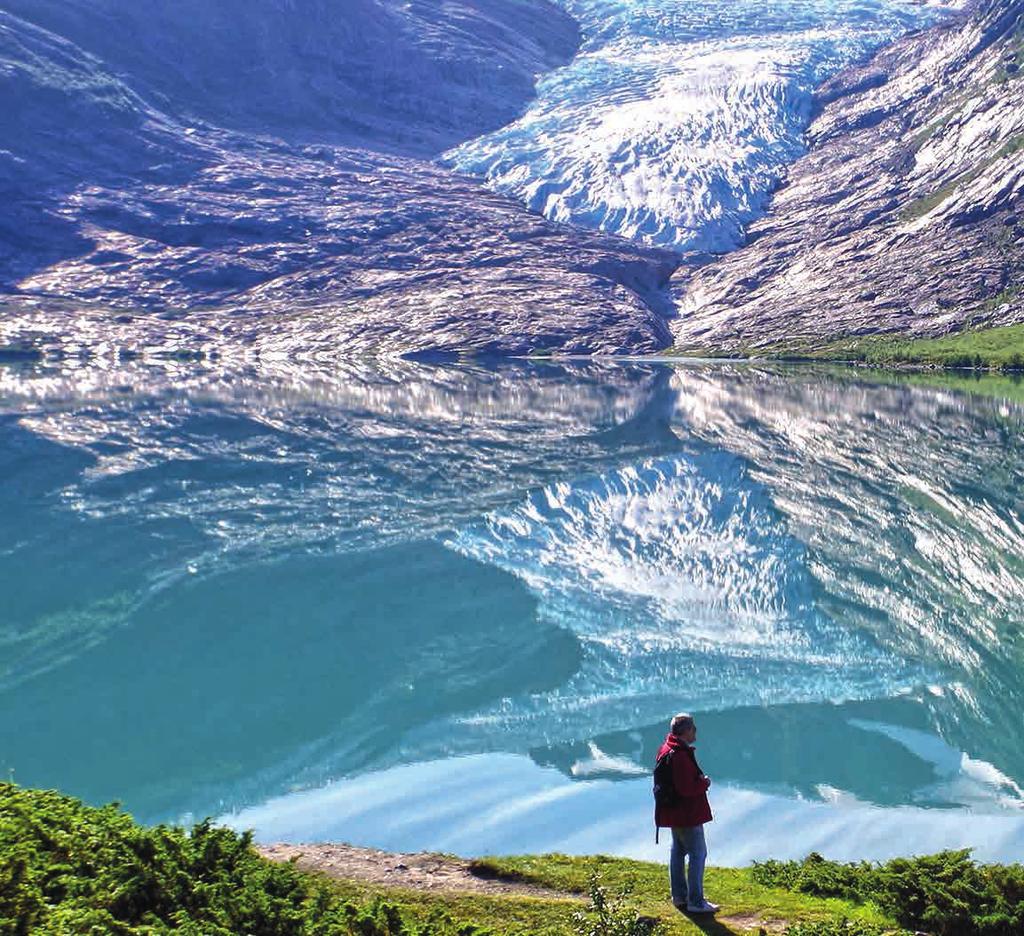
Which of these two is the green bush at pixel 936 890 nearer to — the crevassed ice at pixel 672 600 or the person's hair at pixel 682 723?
the person's hair at pixel 682 723

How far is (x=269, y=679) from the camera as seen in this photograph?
3081cm

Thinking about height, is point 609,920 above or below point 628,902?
below

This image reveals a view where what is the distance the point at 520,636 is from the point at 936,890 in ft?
74.9

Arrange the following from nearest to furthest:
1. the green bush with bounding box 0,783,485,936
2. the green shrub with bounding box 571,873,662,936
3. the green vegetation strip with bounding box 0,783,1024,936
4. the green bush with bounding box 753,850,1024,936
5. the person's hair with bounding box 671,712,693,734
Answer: the green bush with bounding box 0,783,485,936 < the green vegetation strip with bounding box 0,783,1024,936 < the green shrub with bounding box 571,873,662,936 < the green bush with bounding box 753,850,1024,936 < the person's hair with bounding box 671,712,693,734

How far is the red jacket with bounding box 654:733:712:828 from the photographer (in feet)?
51.0

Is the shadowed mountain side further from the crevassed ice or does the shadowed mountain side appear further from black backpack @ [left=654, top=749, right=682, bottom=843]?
black backpack @ [left=654, top=749, right=682, bottom=843]

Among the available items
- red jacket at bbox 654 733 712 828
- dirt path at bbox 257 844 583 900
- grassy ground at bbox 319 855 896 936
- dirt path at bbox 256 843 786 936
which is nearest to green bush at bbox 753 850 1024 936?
grassy ground at bbox 319 855 896 936

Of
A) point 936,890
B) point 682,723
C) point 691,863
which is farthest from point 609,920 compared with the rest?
point 936,890

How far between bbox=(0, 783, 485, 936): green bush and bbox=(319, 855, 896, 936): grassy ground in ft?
5.16

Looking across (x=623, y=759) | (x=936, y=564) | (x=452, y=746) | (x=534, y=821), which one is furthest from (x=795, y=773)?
(x=936, y=564)

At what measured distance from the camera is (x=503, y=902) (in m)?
15.7

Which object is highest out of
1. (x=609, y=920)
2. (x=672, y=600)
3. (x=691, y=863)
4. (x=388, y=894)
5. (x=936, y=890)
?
(x=672, y=600)

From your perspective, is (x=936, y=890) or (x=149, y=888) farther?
(x=936, y=890)

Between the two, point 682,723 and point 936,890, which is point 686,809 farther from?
point 936,890
